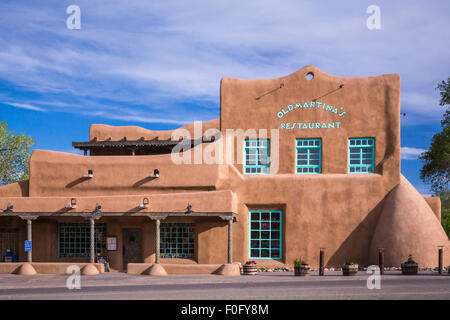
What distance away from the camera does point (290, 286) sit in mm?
19531

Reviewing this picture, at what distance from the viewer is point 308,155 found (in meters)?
29.5

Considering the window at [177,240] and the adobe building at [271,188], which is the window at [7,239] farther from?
the window at [177,240]

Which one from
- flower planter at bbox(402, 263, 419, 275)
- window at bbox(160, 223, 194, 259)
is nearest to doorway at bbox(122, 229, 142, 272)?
window at bbox(160, 223, 194, 259)

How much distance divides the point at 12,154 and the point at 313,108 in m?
32.3

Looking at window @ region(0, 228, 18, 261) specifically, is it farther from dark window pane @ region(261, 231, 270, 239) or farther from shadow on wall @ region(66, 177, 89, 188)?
dark window pane @ region(261, 231, 270, 239)

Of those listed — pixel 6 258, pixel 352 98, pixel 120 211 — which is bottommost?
pixel 6 258

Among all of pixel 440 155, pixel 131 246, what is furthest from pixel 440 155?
pixel 131 246

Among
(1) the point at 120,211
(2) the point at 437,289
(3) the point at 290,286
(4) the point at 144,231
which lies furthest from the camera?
(4) the point at 144,231

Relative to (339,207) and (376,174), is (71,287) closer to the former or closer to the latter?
(339,207)

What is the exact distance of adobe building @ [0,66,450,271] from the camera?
28000 mm

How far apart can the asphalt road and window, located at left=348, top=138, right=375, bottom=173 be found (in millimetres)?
7049

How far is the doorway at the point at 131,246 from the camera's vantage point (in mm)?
28391

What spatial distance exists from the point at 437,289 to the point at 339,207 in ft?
35.0

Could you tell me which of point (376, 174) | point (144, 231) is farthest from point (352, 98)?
point (144, 231)
